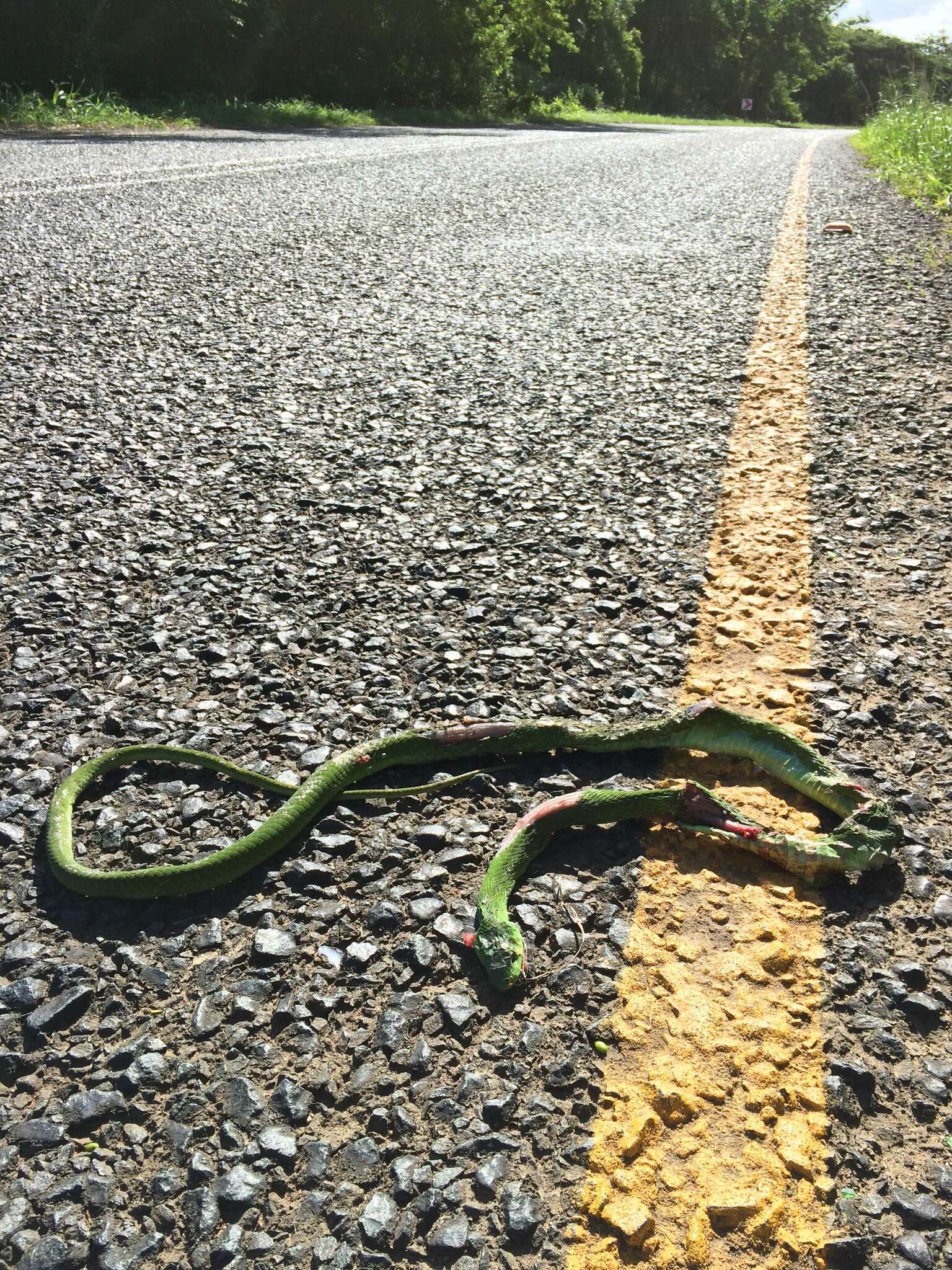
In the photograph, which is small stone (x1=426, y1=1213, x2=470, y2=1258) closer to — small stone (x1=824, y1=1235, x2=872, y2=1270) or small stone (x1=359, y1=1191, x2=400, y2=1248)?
small stone (x1=359, y1=1191, x2=400, y2=1248)

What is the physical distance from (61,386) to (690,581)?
8.02 ft

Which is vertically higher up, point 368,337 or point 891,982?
point 368,337

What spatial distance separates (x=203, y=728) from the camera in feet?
6.28

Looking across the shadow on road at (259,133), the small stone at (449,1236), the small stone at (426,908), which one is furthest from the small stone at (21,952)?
the shadow on road at (259,133)

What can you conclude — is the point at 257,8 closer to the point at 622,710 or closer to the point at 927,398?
the point at 927,398

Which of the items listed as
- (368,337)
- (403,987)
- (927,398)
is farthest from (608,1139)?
(368,337)

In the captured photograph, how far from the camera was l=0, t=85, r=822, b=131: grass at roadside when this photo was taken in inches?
501

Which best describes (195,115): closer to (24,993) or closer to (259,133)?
(259,133)

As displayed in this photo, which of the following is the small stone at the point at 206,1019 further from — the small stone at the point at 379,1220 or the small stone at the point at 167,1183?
the small stone at the point at 379,1220

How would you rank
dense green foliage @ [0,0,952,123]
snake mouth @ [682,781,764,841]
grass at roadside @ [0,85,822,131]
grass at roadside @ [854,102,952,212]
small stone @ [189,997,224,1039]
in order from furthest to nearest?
1. dense green foliage @ [0,0,952,123]
2. grass at roadside @ [0,85,822,131]
3. grass at roadside @ [854,102,952,212]
4. snake mouth @ [682,781,764,841]
5. small stone @ [189,997,224,1039]

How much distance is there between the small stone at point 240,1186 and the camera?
1.12 metres

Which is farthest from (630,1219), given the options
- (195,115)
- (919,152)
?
(195,115)

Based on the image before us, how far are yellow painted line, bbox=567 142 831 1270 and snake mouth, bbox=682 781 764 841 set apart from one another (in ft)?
0.13

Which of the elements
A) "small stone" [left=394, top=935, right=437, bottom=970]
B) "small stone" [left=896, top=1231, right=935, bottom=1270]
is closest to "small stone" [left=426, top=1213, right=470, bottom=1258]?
"small stone" [left=394, top=935, right=437, bottom=970]
